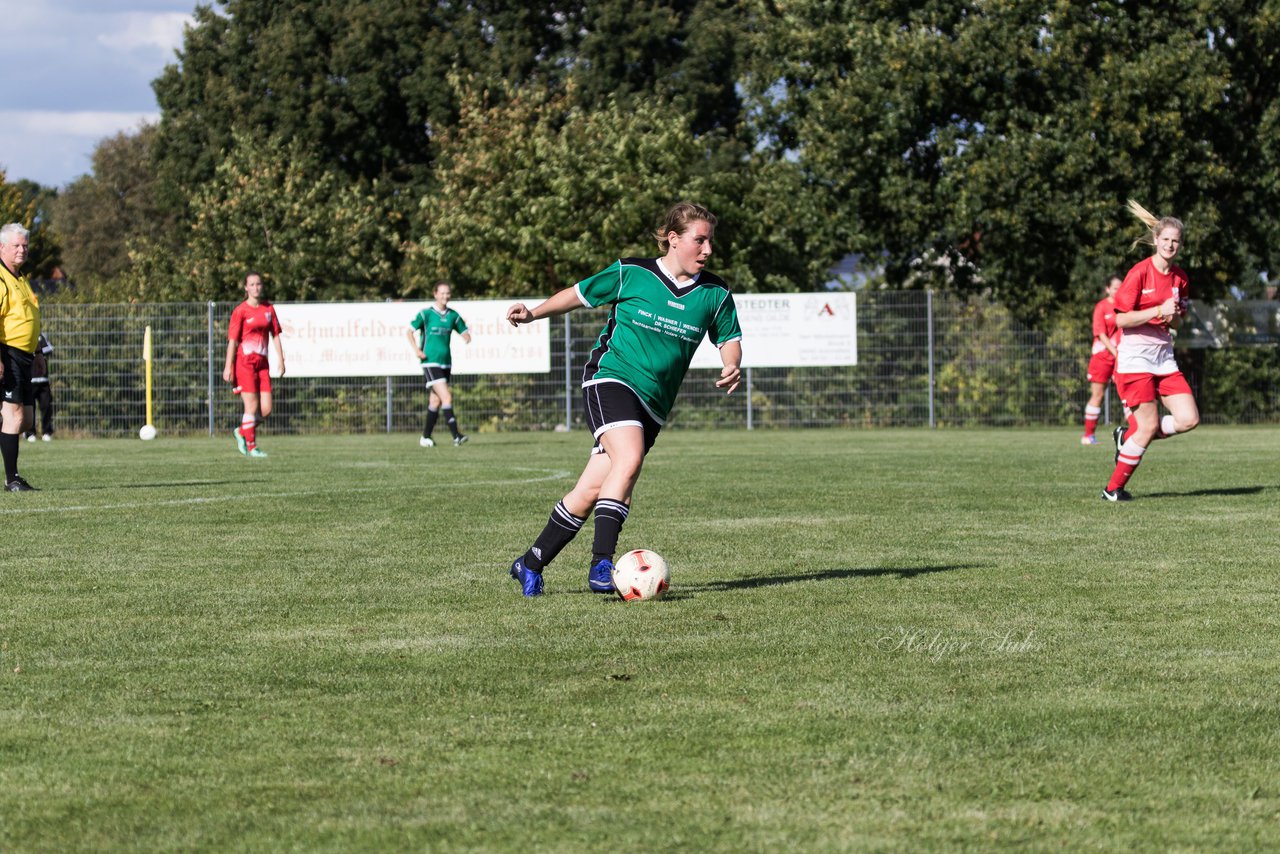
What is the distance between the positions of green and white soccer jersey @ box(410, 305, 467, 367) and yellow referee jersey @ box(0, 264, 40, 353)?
393 inches

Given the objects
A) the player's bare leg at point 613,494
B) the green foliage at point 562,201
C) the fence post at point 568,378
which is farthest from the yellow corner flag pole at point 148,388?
the player's bare leg at point 613,494

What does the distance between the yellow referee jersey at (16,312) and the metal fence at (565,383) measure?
1687 cm

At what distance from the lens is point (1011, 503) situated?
511 inches

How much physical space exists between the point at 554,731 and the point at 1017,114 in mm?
28466

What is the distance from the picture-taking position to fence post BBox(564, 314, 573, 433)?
31.3 m

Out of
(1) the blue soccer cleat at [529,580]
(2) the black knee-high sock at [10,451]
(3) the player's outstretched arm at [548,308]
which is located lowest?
(1) the blue soccer cleat at [529,580]

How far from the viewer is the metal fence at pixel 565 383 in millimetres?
31016

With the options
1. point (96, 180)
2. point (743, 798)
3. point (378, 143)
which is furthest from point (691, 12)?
point (743, 798)

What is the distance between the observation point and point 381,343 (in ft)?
102

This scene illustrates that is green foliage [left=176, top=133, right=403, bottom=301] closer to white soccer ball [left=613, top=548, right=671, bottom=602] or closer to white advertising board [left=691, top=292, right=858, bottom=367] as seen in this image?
white advertising board [left=691, top=292, right=858, bottom=367]

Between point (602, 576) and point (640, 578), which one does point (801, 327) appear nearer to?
point (602, 576)

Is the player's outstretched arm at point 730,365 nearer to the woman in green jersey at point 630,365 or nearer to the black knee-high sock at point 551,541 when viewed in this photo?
the woman in green jersey at point 630,365

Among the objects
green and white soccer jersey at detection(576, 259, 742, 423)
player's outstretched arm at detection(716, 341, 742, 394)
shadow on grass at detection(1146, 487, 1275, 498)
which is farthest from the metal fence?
green and white soccer jersey at detection(576, 259, 742, 423)

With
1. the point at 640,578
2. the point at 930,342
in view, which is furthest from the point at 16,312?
the point at 930,342
